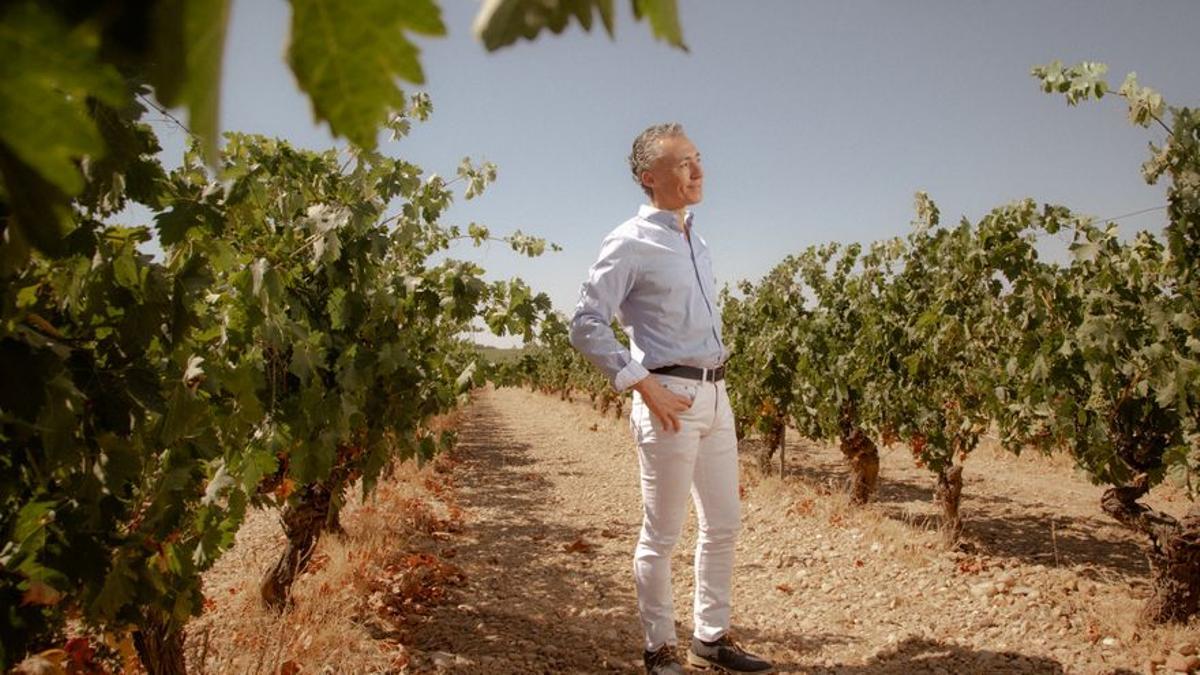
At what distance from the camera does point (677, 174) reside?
2.84m

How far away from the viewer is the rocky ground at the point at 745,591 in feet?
11.4

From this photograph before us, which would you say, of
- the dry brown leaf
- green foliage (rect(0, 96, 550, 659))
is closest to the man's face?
green foliage (rect(0, 96, 550, 659))

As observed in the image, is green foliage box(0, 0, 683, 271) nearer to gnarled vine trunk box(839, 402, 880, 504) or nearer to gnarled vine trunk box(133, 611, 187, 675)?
gnarled vine trunk box(133, 611, 187, 675)

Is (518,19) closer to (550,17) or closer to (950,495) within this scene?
(550,17)

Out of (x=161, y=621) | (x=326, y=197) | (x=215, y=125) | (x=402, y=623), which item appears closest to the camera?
(x=215, y=125)

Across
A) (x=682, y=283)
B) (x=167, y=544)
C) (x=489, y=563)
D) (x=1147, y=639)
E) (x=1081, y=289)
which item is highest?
(x=1081, y=289)

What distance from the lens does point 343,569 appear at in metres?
4.32

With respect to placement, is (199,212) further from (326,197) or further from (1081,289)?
(1081,289)

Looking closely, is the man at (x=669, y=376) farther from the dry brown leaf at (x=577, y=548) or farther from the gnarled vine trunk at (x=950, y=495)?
the gnarled vine trunk at (x=950, y=495)

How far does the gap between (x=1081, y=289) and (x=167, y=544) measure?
5546mm

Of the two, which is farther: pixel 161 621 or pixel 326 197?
pixel 326 197

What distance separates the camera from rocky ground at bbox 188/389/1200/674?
347 centimetres

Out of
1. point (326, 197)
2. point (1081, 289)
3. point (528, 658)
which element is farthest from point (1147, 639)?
point (326, 197)

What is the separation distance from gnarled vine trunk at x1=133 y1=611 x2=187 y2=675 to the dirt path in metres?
1.12
